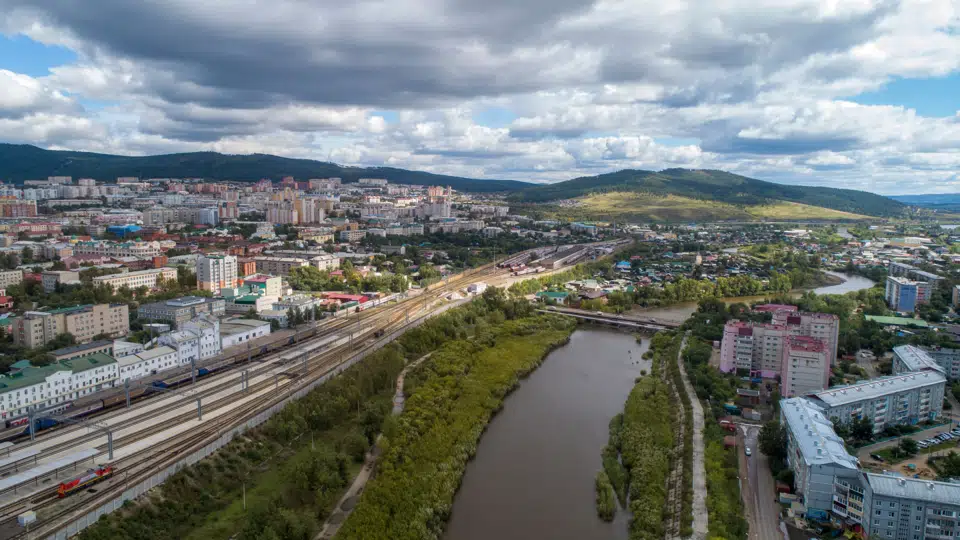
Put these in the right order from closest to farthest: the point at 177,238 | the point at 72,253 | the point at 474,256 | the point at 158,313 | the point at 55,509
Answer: the point at 55,509 → the point at 158,313 → the point at 72,253 → the point at 177,238 → the point at 474,256

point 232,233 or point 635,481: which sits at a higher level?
point 232,233

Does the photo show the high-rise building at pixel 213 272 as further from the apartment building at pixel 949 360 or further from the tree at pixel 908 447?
the apartment building at pixel 949 360

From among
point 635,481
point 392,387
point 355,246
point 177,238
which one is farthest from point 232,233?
point 635,481

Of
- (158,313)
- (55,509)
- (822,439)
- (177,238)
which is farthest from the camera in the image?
(177,238)

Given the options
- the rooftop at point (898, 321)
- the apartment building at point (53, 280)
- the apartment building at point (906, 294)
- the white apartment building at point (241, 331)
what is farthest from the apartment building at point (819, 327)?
the apartment building at point (53, 280)

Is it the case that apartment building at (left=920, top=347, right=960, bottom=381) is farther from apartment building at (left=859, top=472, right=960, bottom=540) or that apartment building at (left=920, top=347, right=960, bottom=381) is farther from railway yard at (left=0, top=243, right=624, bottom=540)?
railway yard at (left=0, top=243, right=624, bottom=540)

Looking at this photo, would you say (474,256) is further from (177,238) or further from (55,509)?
(55,509)
